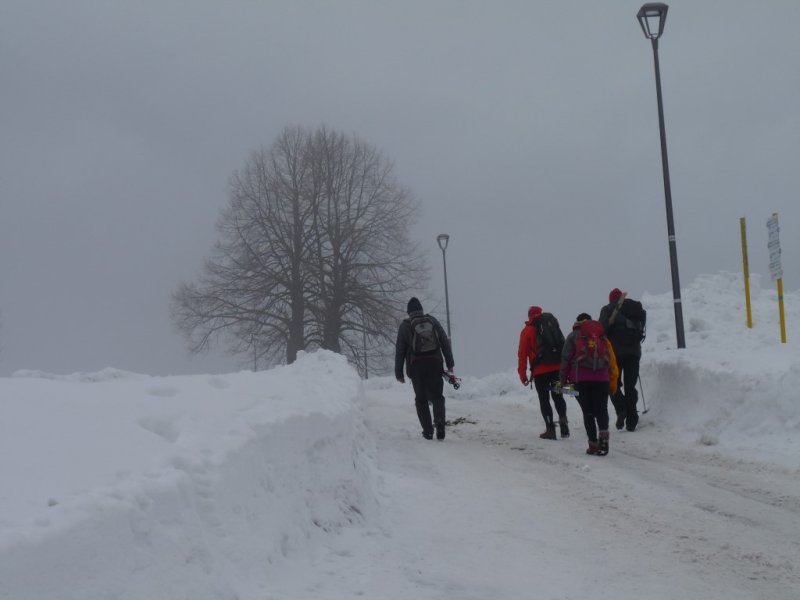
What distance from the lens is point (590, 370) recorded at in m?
10.1

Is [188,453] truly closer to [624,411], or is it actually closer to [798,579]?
[798,579]

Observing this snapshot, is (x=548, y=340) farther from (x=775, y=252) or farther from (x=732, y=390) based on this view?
(x=775, y=252)

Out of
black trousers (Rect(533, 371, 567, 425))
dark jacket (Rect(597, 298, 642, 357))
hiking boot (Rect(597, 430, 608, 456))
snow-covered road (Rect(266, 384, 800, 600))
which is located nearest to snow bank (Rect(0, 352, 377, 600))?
snow-covered road (Rect(266, 384, 800, 600))

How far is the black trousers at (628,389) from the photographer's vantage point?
12.1 metres

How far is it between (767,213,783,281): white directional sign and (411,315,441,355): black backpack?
6013 mm

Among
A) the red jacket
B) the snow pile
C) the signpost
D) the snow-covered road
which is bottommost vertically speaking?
the snow-covered road

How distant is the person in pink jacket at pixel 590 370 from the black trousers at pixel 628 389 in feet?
6.16

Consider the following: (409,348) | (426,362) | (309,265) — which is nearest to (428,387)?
(426,362)

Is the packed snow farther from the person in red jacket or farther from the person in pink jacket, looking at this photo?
the person in red jacket

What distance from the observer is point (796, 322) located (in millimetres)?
18859

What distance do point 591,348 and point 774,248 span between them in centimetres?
521

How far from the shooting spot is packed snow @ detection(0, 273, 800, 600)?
3.53 m

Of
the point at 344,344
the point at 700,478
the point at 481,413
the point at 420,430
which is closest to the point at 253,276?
the point at 344,344

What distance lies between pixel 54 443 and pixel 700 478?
637cm
